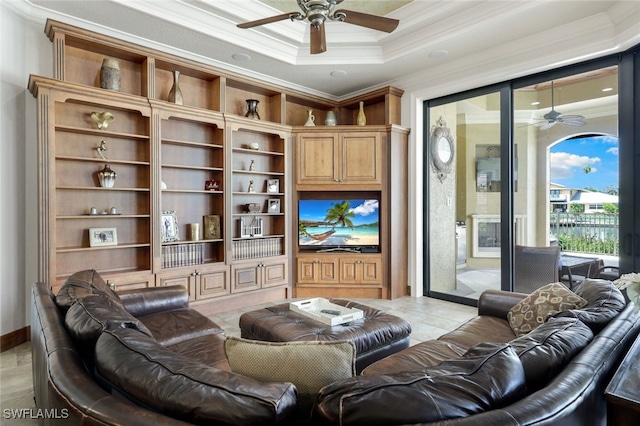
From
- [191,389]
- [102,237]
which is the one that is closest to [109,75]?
[102,237]

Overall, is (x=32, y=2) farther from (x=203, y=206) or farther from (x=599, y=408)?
(x=599, y=408)

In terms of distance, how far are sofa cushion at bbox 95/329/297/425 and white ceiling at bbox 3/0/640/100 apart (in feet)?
10.5

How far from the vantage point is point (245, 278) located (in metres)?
4.43

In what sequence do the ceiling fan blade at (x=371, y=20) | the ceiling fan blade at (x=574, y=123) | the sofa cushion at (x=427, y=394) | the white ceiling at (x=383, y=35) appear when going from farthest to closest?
1. the ceiling fan blade at (x=574, y=123)
2. the white ceiling at (x=383, y=35)
3. the ceiling fan blade at (x=371, y=20)
4. the sofa cushion at (x=427, y=394)

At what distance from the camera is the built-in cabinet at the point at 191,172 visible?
341cm

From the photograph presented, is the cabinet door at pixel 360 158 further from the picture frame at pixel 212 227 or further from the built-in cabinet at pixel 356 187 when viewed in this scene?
the picture frame at pixel 212 227

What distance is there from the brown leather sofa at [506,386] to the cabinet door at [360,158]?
11.3 feet

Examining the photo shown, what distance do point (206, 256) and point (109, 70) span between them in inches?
89.1

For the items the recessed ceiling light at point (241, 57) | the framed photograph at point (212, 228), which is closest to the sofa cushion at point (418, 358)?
the framed photograph at point (212, 228)

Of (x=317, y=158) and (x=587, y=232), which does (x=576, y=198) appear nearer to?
(x=587, y=232)

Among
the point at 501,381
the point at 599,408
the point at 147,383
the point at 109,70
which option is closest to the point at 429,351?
the point at 599,408

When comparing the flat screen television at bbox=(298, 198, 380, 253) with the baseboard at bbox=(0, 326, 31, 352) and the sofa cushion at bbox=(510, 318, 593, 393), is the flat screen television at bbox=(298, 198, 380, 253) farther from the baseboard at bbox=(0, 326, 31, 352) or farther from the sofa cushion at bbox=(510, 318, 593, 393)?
the sofa cushion at bbox=(510, 318, 593, 393)

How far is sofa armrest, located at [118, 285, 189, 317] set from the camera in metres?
2.56

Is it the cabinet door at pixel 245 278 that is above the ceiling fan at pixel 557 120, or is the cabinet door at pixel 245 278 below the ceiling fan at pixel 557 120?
below
